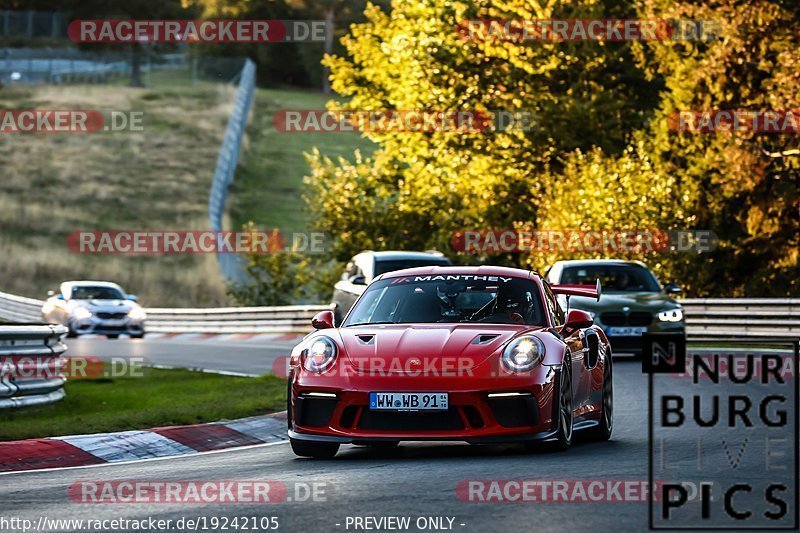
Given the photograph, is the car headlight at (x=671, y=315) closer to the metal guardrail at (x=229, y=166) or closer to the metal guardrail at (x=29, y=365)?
the metal guardrail at (x=29, y=365)

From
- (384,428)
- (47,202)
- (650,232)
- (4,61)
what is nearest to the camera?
(384,428)

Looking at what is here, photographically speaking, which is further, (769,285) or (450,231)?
(450,231)

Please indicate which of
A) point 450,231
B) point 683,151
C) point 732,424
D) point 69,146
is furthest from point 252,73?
point 732,424

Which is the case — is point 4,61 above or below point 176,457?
above

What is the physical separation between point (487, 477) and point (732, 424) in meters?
4.16

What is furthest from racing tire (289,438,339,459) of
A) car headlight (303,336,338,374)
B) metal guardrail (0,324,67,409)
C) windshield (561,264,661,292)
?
windshield (561,264,661,292)

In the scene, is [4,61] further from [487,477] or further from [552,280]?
[487,477]

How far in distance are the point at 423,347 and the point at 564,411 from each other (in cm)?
108

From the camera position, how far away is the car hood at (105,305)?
36281 mm

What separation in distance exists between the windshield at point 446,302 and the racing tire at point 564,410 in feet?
2.22

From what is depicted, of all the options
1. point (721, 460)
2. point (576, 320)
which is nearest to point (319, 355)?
point (576, 320)

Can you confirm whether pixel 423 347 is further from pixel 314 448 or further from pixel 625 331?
pixel 625 331

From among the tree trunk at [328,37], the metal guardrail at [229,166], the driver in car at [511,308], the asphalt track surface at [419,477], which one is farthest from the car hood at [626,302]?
the tree trunk at [328,37]

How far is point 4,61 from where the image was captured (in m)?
97.6
